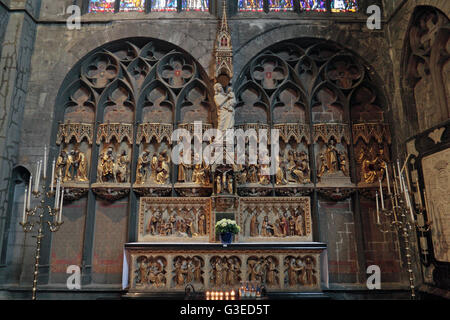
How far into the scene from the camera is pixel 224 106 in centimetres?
823

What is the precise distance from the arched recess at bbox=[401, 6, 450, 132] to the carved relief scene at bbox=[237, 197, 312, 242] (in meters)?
3.21

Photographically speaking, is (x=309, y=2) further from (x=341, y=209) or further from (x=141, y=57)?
(x=341, y=209)

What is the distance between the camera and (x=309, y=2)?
9.91 metres

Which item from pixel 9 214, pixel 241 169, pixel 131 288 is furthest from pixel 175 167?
pixel 9 214

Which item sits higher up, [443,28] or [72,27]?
[72,27]

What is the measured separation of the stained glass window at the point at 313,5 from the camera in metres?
9.86

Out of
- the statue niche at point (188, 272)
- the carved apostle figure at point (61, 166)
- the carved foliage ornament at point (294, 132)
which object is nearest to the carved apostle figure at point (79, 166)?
the carved apostle figure at point (61, 166)

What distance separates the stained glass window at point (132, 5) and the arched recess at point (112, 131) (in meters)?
1.24

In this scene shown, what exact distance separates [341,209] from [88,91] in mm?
7307

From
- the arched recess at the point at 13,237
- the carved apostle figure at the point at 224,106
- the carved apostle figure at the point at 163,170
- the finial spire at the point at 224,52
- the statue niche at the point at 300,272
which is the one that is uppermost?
the finial spire at the point at 224,52

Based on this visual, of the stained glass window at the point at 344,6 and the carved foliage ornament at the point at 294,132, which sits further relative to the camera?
the stained glass window at the point at 344,6

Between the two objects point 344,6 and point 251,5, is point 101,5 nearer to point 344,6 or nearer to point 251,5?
point 251,5

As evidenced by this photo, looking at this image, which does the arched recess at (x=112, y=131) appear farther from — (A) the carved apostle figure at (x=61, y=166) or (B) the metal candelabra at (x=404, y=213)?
(B) the metal candelabra at (x=404, y=213)

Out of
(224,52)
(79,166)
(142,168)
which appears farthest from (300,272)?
(79,166)
